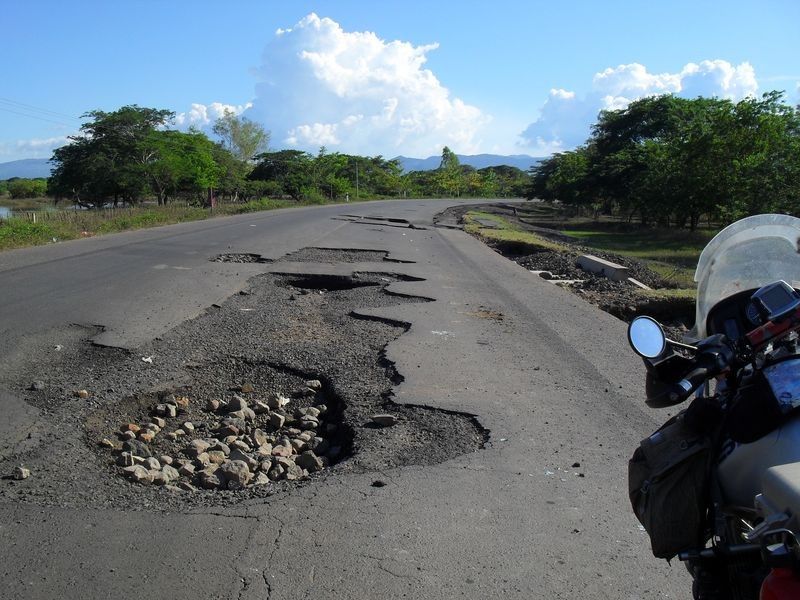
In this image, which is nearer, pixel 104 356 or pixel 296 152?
pixel 104 356

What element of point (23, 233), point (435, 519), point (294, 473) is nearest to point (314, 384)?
point (294, 473)

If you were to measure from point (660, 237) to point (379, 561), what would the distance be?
30.6 metres

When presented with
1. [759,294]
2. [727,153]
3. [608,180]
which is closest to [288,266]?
[759,294]

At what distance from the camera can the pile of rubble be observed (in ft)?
12.9

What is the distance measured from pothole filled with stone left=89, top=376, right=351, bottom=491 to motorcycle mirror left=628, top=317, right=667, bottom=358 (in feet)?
8.11

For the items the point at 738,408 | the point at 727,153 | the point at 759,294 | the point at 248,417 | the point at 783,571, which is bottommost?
the point at 248,417

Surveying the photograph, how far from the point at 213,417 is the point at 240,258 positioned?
343 inches

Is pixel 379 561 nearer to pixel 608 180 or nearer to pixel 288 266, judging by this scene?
pixel 288 266

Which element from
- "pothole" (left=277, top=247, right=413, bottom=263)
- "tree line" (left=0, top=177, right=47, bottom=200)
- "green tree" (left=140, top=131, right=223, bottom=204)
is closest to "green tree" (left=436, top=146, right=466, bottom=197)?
"tree line" (left=0, top=177, right=47, bottom=200)

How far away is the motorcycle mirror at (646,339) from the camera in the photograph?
75.5 inches

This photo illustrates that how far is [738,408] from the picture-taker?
172 centimetres

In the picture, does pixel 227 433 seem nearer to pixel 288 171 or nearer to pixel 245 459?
pixel 245 459

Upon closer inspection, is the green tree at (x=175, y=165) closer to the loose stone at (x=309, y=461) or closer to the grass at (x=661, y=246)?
the grass at (x=661, y=246)

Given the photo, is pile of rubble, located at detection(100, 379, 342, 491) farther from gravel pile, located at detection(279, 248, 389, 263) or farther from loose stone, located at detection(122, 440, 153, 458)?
gravel pile, located at detection(279, 248, 389, 263)
